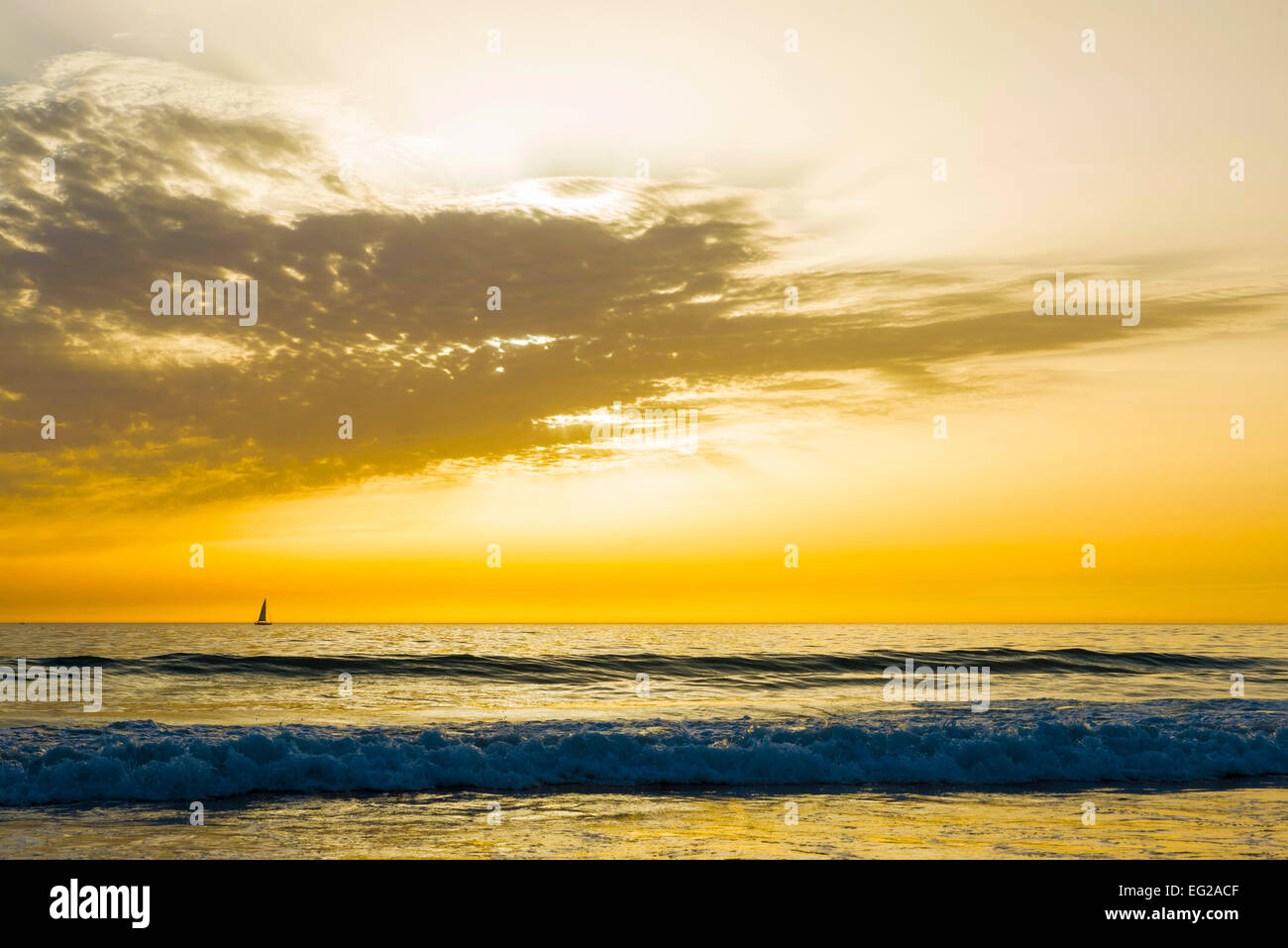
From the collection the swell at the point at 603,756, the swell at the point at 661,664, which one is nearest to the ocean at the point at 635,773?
the swell at the point at 603,756

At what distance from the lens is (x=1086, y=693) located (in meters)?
33.8

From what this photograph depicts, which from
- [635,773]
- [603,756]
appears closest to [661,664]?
[603,756]

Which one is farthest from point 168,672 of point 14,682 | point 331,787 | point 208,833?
point 208,833

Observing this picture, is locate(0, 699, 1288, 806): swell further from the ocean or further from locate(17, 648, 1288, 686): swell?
locate(17, 648, 1288, 686): swell

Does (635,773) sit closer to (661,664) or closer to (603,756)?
(603,756)

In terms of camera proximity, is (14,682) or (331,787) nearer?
Result: (331,787)

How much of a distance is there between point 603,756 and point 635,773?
0.93 meters

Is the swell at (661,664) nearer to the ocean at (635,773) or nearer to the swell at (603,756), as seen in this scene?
the ocean at (635,773)

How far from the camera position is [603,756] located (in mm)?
18641

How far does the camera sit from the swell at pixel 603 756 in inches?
631

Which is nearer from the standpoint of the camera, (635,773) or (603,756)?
(635,773)
